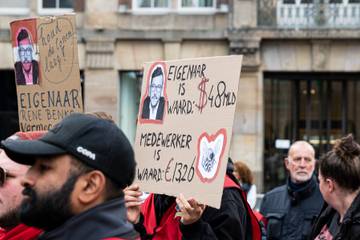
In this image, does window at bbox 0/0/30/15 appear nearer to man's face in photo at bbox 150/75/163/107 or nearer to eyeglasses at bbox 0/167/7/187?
man's face in photo at bbox 150/75/163/107

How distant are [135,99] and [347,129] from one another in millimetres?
4514

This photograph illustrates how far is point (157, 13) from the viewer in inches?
665

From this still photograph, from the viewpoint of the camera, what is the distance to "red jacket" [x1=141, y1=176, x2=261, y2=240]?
3.82 m

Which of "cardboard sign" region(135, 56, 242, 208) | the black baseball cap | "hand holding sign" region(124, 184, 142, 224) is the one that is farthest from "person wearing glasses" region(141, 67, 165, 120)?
the black baseball cap

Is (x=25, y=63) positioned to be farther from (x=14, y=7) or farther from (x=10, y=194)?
(x=14, y=7)

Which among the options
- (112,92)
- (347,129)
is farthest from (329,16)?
(112,92)

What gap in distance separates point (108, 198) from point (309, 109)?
15205 mm

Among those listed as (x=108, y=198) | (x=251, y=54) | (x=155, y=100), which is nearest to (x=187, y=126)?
(x=155, y=100)

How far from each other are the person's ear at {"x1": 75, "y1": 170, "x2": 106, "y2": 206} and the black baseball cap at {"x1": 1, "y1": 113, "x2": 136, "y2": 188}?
22mm

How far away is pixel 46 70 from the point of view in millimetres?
4637

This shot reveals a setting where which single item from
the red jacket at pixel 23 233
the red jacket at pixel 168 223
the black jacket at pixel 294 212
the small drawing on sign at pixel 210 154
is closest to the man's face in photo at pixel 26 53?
the red jacket at pixel 168 223

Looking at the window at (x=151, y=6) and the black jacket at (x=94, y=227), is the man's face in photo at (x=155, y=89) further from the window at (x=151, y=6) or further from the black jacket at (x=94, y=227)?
the window at (x=151, y=6)

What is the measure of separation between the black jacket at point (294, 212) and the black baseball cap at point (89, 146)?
3.80 metres

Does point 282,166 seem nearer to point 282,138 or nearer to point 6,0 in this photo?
point 282,138
